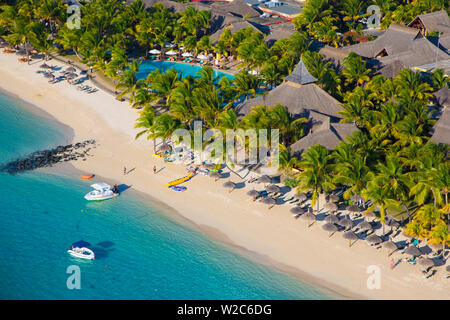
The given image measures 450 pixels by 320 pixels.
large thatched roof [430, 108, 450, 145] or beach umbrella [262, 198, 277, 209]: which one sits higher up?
large thatched roof [430, 108, 450, 145]

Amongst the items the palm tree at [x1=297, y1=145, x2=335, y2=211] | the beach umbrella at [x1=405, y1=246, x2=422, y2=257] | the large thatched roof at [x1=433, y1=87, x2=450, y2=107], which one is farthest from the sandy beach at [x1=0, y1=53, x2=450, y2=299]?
the large thatched roof at [x1=433, y1=87, x2=450, y2=107]

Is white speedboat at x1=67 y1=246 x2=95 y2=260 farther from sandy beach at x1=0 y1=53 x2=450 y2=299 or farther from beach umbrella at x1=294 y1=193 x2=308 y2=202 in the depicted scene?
beach umbrella at x1=294 y1=193 x2=308 y2=202

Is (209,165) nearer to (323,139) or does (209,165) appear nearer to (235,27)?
(323,139)

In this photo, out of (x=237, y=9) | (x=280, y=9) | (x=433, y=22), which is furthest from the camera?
(x=280, y=9)

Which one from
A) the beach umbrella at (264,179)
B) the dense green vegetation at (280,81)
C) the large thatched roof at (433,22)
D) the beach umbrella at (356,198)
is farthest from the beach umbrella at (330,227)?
the large thatched roof at (433,22)

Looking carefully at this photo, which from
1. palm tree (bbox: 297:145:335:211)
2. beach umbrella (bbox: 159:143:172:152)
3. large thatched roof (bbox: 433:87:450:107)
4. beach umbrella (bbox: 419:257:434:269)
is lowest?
beach umbrella (bbox: 419:257:434:269)

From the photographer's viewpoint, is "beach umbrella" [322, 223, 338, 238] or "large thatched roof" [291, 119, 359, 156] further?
"large thatched roof" [291, 119, 359, 156]

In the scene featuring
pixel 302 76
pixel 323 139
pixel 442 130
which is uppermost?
pixel 302 76

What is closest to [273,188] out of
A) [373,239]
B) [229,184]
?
[229,184]
